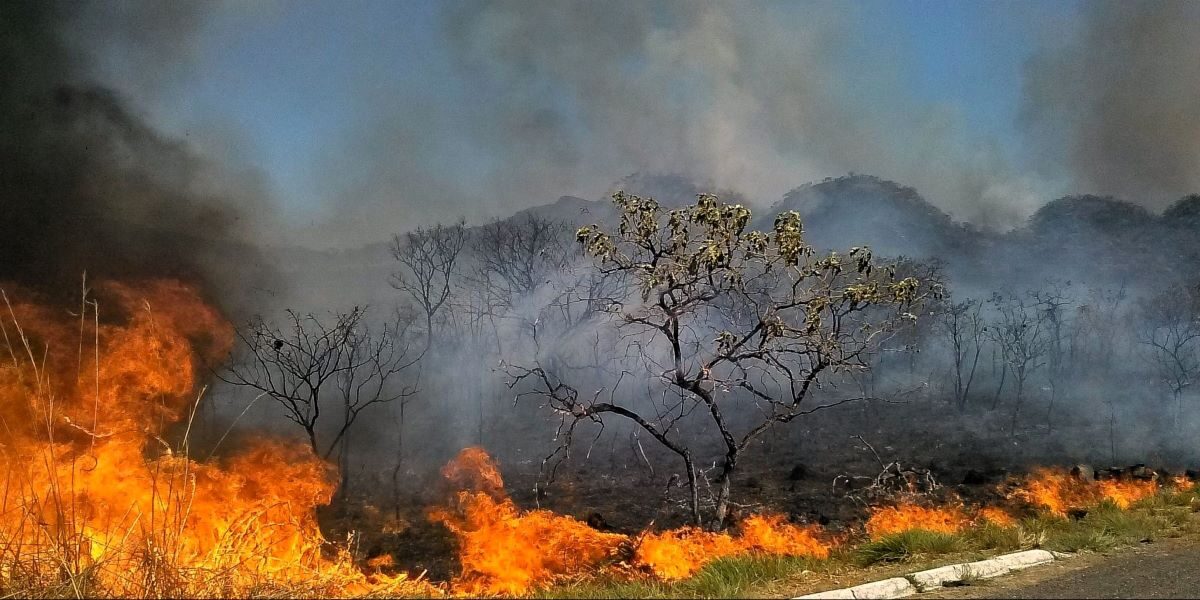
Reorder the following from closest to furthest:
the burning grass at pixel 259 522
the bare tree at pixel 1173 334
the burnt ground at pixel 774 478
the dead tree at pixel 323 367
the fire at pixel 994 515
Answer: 1. the burning grass at pixel 259 522
2. the fire at pixel 994 515
3. the burnt ground at pixel 774 478
4. the dead tree at pixel 323 367
5. the bare tree at pixel 1173 334

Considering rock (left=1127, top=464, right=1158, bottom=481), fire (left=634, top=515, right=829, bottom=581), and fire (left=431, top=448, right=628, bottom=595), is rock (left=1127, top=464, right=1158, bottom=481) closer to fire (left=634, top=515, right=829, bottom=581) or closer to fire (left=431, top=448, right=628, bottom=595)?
fire (left=634, top=515, right=829, bottom=581)

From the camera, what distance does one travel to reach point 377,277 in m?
38.8

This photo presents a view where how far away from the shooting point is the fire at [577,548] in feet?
30.5

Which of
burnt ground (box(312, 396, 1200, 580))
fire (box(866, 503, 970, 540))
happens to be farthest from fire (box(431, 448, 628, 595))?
fire (box(866, 503, 970, 540))

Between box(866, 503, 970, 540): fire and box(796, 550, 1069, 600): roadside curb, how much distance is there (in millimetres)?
2740

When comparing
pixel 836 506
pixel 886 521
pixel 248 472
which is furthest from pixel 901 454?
pixel 248 472

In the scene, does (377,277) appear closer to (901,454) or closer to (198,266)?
(198,266)

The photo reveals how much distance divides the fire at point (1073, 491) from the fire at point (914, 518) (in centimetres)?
164

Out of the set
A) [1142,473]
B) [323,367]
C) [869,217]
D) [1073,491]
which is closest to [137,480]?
[323,367]

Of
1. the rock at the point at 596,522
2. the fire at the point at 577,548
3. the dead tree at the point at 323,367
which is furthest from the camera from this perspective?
the dead tree at the point at 323,367

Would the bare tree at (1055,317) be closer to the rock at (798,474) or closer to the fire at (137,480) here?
the rock at (798,474)

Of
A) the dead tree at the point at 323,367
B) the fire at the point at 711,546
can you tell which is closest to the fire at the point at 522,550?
the fire at the point at 711,546

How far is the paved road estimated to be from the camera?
252 inches

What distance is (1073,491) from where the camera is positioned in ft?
47.5
